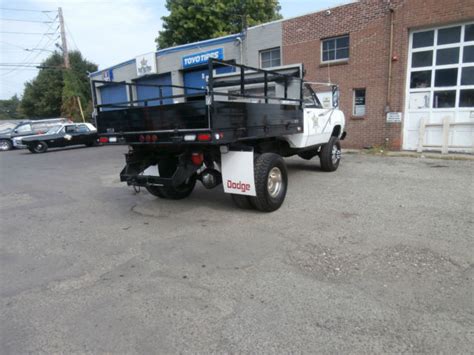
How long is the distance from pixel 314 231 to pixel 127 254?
94.5 inches

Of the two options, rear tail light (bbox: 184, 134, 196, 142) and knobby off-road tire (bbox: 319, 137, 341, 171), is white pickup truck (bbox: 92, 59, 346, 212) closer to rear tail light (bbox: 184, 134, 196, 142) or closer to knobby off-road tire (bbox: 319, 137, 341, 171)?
rear tail light (bbox: 184, 134, 196, 142)

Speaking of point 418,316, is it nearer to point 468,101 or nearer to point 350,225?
point 350,225

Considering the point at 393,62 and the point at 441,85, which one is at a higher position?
the point at 393,62

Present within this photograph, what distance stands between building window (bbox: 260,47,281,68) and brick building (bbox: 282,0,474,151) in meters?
1.48

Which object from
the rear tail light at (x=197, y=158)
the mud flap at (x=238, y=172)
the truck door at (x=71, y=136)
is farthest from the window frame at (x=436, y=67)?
the truck door at (x=71, y=136)

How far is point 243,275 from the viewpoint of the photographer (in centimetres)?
352

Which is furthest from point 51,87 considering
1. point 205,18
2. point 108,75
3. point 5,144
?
point 205,18

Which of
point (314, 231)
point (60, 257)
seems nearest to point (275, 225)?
point (314, 231)

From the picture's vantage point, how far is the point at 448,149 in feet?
37.3

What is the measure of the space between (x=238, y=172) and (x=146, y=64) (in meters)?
19.1

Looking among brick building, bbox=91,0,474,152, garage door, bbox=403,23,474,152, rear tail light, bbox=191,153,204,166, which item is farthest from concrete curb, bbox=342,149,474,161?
rear tail light, bbox=191,153,204,166

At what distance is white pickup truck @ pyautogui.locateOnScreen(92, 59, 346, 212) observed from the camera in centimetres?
467

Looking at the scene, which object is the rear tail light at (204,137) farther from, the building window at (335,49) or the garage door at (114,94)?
the garage door at (114,94)

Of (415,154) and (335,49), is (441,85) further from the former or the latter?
(335,49)
